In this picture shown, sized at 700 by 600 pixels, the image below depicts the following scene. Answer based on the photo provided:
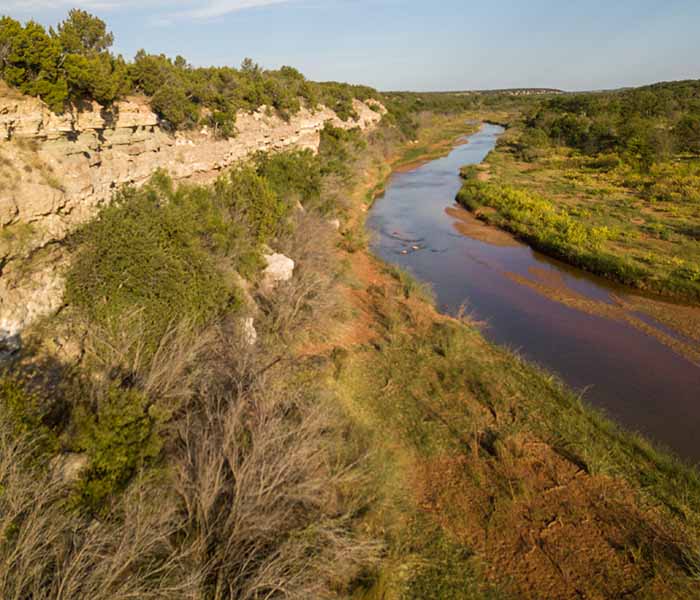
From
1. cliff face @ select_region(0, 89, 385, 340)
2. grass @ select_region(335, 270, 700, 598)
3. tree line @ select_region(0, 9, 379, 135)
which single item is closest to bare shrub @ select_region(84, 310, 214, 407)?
cliff face @ select_region(0, 89, 385, 340)

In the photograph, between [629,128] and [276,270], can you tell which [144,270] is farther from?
[629,128]

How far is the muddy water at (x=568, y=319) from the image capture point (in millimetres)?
13094

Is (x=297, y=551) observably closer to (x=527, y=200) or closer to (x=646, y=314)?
(x=646, y=314)

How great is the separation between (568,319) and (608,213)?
16.5m

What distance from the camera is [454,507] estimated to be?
29.8 feet

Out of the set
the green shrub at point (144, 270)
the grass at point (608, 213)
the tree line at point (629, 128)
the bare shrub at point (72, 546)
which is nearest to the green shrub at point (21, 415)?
the bare shrub at point (72, 546)

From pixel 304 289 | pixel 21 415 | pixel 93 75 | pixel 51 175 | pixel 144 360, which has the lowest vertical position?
pixel 304 289

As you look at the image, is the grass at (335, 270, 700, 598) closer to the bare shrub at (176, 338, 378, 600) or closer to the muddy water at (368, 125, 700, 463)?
the bare shrub at (176, 338, 378, 600)

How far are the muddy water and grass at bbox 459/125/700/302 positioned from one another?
123 centimetres

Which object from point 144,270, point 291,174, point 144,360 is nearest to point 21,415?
point 144,360

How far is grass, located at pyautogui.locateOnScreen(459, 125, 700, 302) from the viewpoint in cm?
2138

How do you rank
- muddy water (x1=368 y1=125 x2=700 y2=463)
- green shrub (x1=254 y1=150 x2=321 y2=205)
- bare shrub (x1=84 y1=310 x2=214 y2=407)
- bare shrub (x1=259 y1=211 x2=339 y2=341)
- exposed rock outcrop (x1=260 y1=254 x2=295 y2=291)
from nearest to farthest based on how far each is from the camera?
bare shrub (x1=84 y1=310 x2=214 y2=407) < muddy water (x1=368 y1=125 x2=700 y2=463) < bare shrub (x1=259 y1=211 x2=339 y2=341) < exposed rock outcrop (x1=260 y1=254 x2=295 y2=291) < green shrub (x1=254 y1=150 x2=321 y2=205)

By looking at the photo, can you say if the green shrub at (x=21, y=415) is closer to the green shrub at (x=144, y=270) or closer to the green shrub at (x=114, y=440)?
the green shrub at (x=114, y=440)

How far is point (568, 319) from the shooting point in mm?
18375
